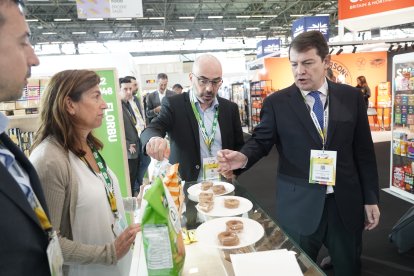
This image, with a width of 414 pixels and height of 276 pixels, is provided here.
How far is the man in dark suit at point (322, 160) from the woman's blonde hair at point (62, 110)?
81 centimetres

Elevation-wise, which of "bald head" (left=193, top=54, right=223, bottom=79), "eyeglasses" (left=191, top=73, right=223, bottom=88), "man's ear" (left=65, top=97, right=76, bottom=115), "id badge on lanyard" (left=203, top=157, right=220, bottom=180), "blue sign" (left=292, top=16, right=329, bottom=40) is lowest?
"id badge on lanyard" (left=203, top=157, right=220, bottom=180)

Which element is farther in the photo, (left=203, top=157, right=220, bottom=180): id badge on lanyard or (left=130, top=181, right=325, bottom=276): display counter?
(left=203, top=157, right=220, bottom=180): id badge on lanyard

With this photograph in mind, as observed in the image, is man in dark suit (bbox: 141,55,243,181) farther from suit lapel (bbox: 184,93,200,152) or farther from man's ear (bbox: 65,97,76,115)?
man's ear (bbox: 65,97,76,115)

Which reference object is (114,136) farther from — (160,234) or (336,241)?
(160,234)

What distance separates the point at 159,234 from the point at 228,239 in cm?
34

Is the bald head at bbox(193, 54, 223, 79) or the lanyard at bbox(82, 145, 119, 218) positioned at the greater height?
the bald head at bbox(193, 54, 223, 79)

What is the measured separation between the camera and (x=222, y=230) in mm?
1328

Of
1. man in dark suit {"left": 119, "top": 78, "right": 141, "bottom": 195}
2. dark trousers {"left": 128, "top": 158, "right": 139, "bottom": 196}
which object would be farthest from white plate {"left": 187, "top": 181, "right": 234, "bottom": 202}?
dark trousers {"left": 128, "top": 158, "right": 139, "bottom": 196}

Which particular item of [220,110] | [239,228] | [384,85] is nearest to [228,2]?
[384,85]

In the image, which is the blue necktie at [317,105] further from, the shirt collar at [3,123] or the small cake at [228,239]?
the shirt collar at [3,123]

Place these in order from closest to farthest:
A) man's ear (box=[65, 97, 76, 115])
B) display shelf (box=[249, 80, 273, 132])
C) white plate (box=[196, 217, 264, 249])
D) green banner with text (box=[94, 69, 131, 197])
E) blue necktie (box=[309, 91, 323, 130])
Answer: white plate (box=[196, 217, 264, 249])
man's ear (box=[65, 97, 76, 115])
blue necktie (box=[309, 91, 323, 130])
green banner with text (box=[94, 69, 131, 197])
display shelf (box=[249, 80, 273, 132])

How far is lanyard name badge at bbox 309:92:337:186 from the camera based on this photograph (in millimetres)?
1829

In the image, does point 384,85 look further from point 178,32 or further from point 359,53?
point 178,32

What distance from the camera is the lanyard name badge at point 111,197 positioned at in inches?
65.2
